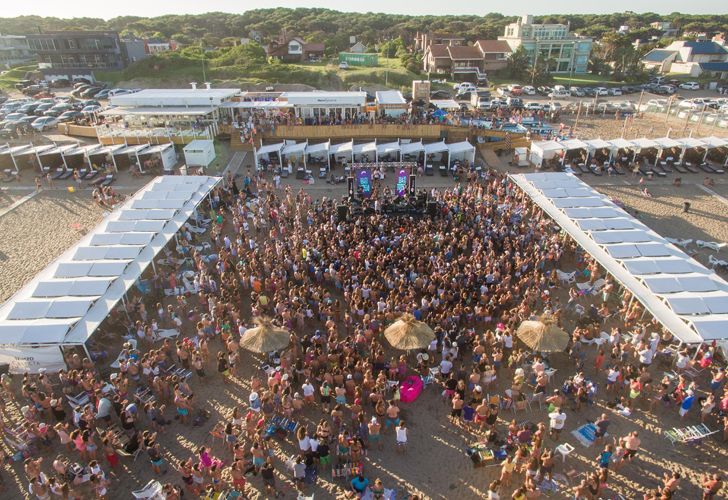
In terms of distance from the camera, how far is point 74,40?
56750 mm

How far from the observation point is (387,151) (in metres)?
26.1

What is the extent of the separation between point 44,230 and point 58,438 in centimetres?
1250

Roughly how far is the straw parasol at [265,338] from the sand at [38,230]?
9241 millimetres

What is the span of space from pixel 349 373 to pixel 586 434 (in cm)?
516

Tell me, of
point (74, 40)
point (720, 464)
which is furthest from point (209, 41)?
point (720, 464)

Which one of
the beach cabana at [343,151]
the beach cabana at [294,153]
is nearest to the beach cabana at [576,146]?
the beach cabana at [343,151]

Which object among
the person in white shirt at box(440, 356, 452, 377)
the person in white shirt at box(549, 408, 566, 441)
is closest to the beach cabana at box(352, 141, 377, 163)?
the person in white shirt at box(440, 356, 452, 377)

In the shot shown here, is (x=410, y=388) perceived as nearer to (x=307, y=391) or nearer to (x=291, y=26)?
(x=307, y=391)

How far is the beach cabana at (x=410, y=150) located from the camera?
2619 centimetres

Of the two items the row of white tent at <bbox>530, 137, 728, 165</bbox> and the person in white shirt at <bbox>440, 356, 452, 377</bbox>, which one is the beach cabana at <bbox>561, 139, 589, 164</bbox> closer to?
the row of white tent at <bbox>530, 137, 728, 165</bbox>

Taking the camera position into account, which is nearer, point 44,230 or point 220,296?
point 220,296

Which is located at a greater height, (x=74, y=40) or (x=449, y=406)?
(x=74, y=40)

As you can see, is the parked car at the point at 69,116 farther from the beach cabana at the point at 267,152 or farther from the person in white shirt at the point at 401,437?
the person in white shirt at the point at 401,437

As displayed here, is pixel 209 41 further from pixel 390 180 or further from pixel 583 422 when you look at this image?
pixel 583 422
